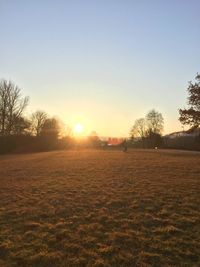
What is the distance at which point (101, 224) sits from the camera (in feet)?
25.9

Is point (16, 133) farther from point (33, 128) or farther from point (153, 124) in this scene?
point (153, 124)

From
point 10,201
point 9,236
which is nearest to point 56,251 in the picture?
point 9,236

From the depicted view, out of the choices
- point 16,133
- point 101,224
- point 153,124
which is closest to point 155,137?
point 153,124

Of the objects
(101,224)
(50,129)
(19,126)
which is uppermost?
(50,129)

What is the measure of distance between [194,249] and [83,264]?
2406 mm

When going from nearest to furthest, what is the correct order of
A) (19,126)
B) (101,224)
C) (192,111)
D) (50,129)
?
(101,224), (192,111), (19,126), (50,129)

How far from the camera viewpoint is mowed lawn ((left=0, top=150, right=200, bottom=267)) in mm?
5961

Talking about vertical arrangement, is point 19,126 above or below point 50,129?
below

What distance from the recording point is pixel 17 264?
573 centimetres

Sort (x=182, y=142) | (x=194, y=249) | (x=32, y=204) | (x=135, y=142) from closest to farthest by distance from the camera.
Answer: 1. (x=194, y=249)
2. (x=32, y=204)
3. (x=182, y=142)
4. (x=135, y=142)

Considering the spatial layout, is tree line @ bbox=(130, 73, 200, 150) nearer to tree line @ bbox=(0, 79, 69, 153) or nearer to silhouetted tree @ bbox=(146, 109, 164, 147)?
silhouetted tree @ bbox=(146, 109, 164, 147)

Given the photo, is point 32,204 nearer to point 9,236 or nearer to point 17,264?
point 9,236

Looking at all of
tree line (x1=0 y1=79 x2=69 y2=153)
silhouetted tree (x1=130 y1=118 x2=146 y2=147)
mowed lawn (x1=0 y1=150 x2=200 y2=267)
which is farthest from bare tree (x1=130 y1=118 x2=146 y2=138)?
mowed lawn (x1=0 y1=150 x2=200 y2=267)

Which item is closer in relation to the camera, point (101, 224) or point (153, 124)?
point (101, 224)
